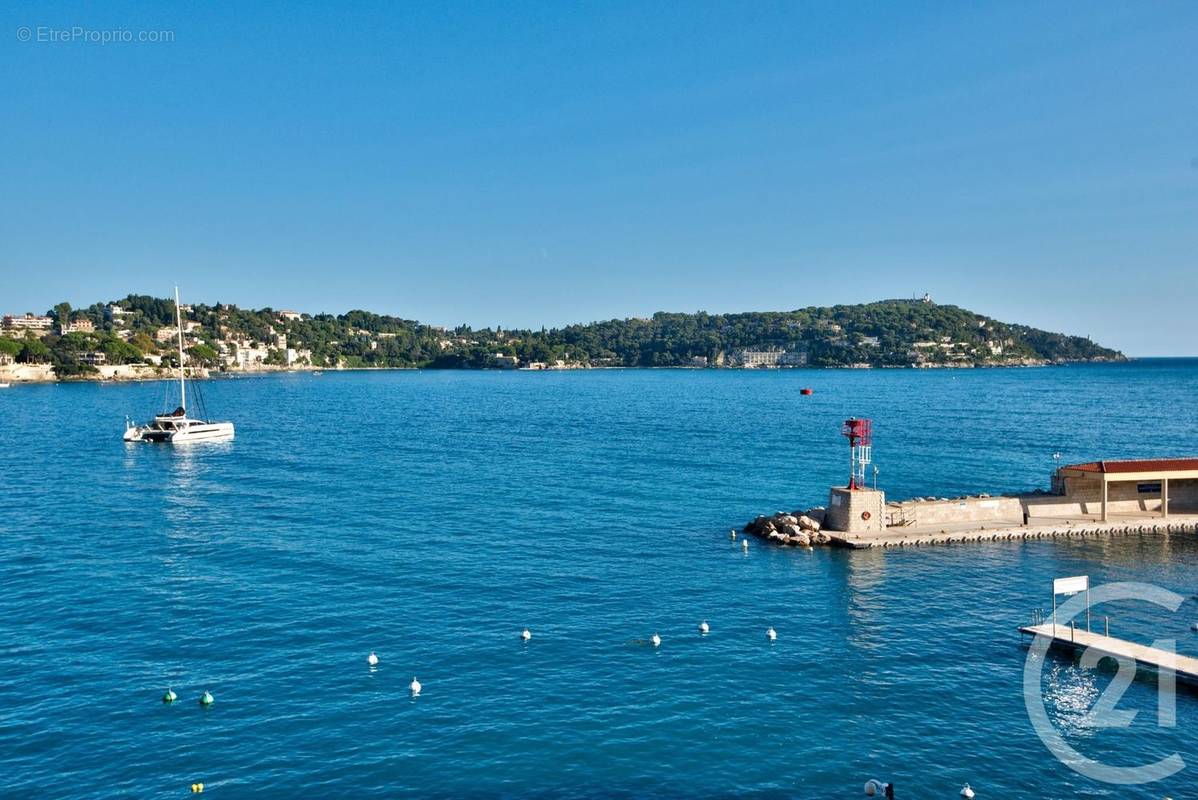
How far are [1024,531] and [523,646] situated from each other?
39.0m

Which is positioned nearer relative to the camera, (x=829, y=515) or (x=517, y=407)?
(x=829, y=515)

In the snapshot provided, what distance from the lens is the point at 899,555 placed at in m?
52.8

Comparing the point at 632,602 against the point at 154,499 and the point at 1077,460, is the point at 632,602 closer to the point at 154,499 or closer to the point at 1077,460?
the point at 154,499

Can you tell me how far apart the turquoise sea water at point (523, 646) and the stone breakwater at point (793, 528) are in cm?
172

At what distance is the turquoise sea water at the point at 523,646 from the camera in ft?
86.3

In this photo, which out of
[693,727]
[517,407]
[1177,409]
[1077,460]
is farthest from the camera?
[517,407]

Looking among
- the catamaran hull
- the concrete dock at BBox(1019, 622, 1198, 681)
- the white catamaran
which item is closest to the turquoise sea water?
the concrete dock at BBox(1019, 622, 1198, 681)

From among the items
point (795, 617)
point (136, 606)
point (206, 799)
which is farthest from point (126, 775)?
point (795, 617)

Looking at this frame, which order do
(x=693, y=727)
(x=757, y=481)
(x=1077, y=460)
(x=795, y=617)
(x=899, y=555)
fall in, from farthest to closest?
(x=1077, y=460)
(x=757, y=481)
(x=899, y=555)
(x=795, y=617)
(x=693, y=727)

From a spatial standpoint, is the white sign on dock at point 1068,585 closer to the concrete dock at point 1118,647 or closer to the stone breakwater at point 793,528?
the concrete dock at point 1118,647

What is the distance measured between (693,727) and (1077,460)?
278 ft
